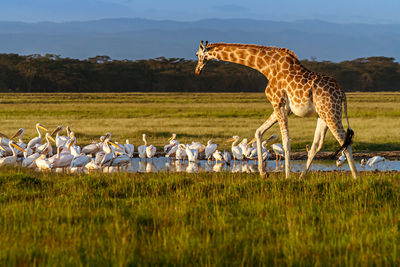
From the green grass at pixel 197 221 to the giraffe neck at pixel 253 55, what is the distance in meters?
2.17

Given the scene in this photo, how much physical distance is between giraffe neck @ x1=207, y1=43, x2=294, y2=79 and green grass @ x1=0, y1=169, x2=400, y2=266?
85.6 inches

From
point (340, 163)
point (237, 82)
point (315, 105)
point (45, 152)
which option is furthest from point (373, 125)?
point (237, 82)

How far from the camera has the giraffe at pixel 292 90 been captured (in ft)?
31.5

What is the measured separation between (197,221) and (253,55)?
4546 mm

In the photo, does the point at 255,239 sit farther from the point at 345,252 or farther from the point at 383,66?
the point at 383,66

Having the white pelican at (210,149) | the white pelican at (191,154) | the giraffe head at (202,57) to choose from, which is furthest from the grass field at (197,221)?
the white pelican at (210,149)

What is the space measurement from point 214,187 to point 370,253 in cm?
391

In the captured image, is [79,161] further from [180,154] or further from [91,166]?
[180,154]

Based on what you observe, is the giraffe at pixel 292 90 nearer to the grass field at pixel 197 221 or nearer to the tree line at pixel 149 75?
the grass field at pixel 197 221

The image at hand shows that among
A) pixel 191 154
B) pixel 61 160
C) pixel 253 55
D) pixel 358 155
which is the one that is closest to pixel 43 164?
pixel 61 160

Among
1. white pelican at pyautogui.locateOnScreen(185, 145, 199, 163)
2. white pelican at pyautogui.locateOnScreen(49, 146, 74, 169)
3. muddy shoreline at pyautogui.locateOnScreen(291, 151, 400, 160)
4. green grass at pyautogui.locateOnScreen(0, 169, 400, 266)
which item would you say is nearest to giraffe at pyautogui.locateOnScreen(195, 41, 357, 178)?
green grass at pyautogui.locateOnScreen(0, 169, 400, 266)

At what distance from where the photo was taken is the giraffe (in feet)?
31.5

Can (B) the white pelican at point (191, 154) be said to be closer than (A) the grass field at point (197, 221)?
No

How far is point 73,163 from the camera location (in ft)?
45.7
